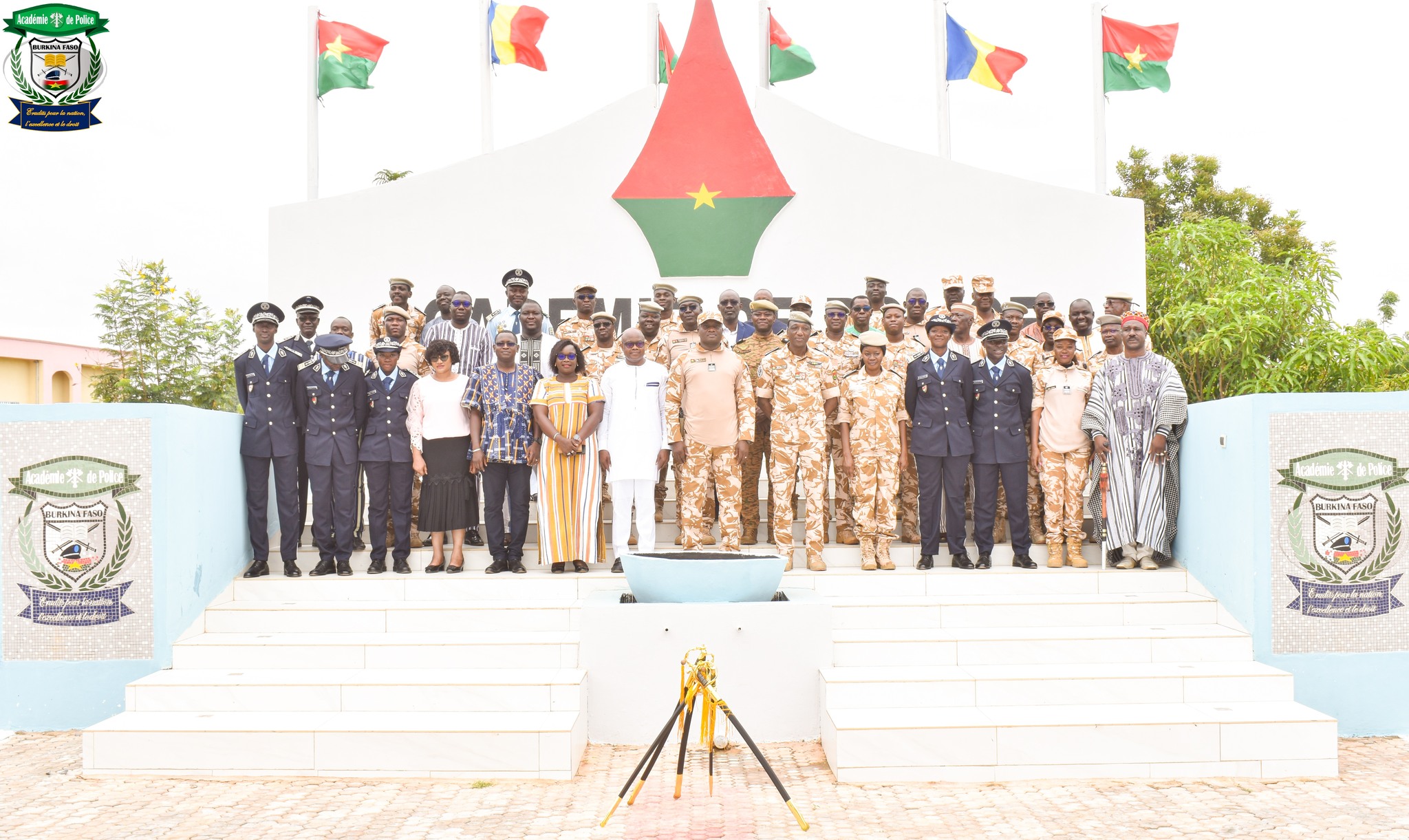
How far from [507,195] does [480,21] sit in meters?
2.62

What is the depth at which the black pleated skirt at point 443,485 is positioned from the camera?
21.3 feet

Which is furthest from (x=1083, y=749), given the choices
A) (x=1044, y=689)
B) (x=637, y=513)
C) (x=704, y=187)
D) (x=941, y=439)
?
(x=704, y=187)

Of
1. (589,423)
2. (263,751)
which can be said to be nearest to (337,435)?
(589,423)

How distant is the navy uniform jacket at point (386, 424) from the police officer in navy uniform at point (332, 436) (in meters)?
0.05

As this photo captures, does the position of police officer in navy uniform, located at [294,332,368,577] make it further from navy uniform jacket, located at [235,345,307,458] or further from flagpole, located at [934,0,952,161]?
flagpole, located at [934,0,952,161]

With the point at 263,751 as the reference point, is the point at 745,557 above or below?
above

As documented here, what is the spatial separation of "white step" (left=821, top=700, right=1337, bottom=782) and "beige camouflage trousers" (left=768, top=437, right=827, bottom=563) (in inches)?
80.8

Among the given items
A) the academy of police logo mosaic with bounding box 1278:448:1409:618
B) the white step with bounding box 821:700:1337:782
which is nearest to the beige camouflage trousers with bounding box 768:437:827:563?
the white step with bounding box 821:700:1337:782

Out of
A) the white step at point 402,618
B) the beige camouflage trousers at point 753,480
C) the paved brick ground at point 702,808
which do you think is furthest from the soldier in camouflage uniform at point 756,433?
→ the paved brick ground at point 702,808

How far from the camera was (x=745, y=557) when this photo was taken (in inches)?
209

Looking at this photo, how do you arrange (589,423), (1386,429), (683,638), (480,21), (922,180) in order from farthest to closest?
1. (480,21)
2. (922,180)
3. (589,423)
4. (1386,429)
5. (683,638)

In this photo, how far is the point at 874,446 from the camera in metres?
6.49

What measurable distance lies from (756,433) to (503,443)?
173cm

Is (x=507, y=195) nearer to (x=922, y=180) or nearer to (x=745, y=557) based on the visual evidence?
(x=922, y=180)
